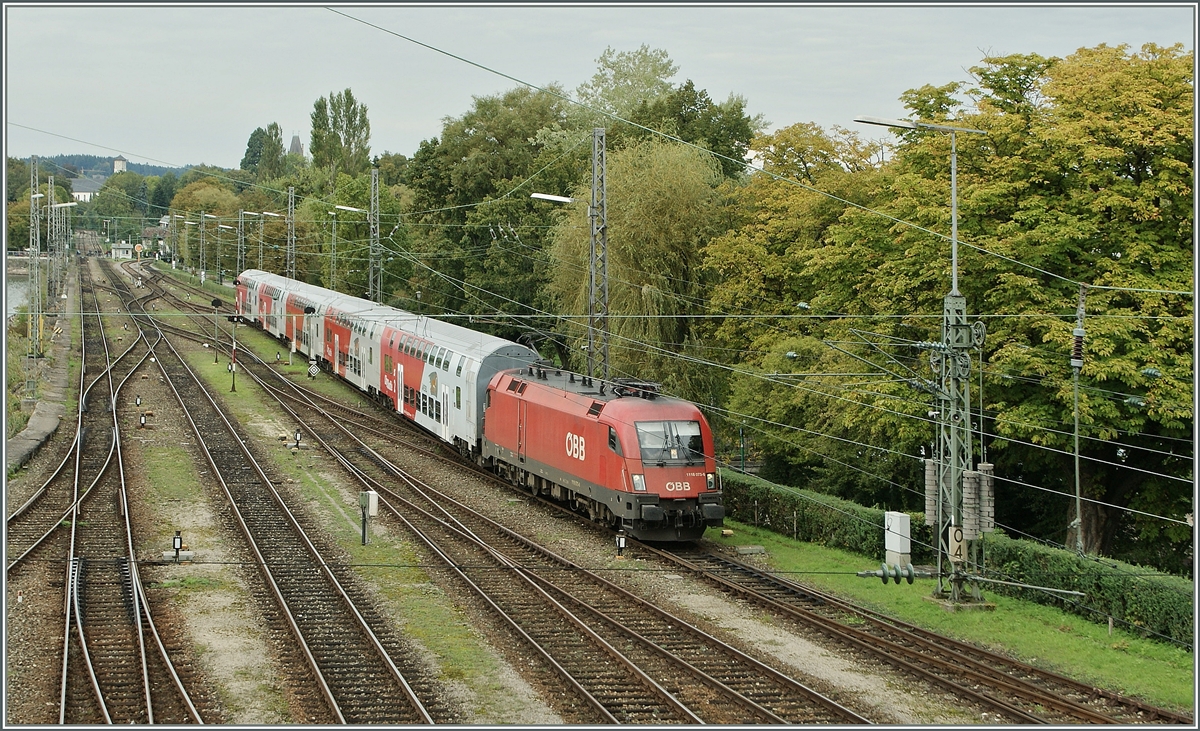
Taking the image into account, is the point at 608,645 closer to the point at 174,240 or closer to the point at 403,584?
the point at 403,584

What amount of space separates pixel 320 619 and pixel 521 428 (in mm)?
12534

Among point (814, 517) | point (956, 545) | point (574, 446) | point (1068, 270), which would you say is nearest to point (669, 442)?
point (574, 446)

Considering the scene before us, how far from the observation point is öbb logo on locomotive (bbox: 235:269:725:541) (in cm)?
2650

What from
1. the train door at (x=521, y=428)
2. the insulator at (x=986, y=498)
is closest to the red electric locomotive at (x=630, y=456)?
the train door at (x=521, y=428)

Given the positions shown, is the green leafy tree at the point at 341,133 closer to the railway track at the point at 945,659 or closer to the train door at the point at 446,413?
the train door at the point at 446,413

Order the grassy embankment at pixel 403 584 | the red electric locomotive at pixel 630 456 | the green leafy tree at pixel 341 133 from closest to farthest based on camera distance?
1. the grassy embankment at pixel 403 584
2. the red electric locomotive at pixel 630 456
3. the green leafy tree at pixel 341 133

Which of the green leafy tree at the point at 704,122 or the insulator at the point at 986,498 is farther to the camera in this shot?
the green leafy tree at the point at 704,122

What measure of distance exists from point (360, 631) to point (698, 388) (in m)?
23.0

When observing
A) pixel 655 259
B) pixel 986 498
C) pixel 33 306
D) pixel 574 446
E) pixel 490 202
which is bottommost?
pixel 986 498

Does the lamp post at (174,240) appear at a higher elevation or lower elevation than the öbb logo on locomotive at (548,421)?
higher

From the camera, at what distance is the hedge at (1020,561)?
2112 cm

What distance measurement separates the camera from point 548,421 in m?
30.6

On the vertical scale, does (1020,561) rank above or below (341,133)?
below

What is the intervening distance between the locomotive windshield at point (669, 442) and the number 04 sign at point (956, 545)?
6389mm
